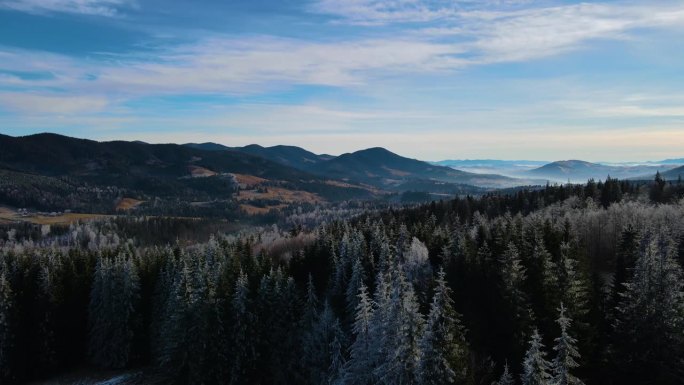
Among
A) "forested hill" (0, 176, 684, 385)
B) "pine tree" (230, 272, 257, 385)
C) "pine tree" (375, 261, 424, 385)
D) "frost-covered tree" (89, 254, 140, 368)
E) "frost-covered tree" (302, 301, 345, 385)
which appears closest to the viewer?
"pine tree" (375, 261, 424, 385)

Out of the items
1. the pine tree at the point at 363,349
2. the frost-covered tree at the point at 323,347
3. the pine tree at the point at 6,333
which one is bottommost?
the pine tree at the point at 6,333

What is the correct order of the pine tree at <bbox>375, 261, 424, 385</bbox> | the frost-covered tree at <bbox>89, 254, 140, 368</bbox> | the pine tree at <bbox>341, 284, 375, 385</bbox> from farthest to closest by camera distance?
the frost-covered tree at <bbox>89, 254, 140, 368</bbox> < the pine tree at <bbox>341, 284, 375, 385</bbox> < the pine tree at <bbox>375, 261, 424, 385</bbox>

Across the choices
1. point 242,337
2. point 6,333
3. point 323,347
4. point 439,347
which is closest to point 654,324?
point 439,347

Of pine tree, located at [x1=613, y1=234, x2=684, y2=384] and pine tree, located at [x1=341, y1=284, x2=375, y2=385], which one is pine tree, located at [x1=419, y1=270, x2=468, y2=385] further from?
pine tree, located at [x1=613, y1=234, x2=684, y2=384]

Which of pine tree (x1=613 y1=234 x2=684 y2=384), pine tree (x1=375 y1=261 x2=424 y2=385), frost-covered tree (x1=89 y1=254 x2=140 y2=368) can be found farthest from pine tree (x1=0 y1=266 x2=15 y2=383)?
pine tree (x1=613 y1=234 x2=684 y2=384)

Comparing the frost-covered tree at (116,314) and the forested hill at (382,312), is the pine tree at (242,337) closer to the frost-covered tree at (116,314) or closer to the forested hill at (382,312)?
the forested hill at (382,312)

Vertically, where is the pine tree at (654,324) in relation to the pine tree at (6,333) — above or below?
above

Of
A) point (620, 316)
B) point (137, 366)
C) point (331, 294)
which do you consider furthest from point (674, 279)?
point (137, 366)

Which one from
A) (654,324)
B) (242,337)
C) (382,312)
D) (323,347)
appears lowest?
(242,337)

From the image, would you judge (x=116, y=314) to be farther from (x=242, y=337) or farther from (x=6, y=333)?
(x=242, y=337)

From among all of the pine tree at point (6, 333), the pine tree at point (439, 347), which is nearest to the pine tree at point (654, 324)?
the pine tree at point (439, 347)
